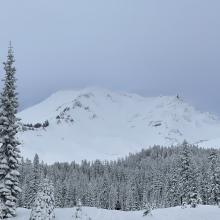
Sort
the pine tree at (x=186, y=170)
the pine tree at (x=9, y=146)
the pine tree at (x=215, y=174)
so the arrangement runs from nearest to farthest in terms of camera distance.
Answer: the pine tree at (x=9, y=146) → the pine tree at (x=186, y=170) → the pine tree at (x=215, y=174)

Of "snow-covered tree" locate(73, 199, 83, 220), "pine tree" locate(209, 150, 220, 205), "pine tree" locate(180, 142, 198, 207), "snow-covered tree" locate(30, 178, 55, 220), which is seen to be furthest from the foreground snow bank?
"pine tree" locate(209, 150, 220, 205)

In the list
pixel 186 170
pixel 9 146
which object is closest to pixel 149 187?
pixel 186 170

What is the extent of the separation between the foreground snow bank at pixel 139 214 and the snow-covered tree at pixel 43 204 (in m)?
2.27

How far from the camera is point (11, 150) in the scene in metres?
37.0

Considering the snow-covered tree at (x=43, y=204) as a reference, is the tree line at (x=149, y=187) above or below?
above

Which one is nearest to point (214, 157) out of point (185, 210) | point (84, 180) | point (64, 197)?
point (185, 210)

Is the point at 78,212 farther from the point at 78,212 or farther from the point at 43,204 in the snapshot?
the point at 43,204

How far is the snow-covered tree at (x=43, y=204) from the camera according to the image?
33750mm

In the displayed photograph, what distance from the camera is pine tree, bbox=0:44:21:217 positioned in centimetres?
3606

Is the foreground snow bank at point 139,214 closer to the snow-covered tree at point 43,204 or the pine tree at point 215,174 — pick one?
the snow-covered tree at point 43,204

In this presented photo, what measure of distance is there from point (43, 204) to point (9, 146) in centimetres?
564

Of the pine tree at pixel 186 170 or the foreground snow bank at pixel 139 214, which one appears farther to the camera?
the pine tree at pixel 186 170

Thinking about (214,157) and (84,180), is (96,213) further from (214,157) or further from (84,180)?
(84,180)

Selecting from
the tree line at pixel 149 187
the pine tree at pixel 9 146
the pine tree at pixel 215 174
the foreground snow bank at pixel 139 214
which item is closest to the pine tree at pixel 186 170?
the tree line at pixel 149 187
